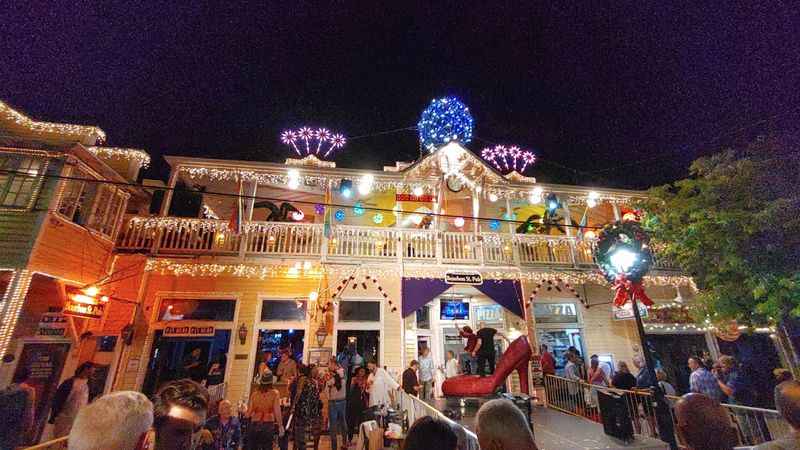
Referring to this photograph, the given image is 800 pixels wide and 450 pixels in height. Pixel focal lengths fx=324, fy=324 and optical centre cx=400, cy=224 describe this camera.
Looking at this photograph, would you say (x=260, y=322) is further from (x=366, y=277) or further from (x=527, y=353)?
(x=527, y=353)

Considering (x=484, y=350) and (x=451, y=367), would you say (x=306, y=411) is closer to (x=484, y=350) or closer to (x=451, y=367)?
(x=484, y=350)

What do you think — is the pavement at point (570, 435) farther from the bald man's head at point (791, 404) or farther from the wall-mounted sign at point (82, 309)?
the wall-mounted sign at point (82, 309)

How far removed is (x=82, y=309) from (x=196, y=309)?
9.25 ft

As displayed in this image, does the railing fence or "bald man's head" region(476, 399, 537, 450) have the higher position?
"bald man's head" region(476, 399, 537, 450)

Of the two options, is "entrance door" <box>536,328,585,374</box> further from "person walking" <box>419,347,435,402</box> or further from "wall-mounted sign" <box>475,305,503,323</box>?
"person walking" <box>419,347,435,402</box>

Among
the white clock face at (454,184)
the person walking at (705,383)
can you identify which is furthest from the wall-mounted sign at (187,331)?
the person walking at (705,383)

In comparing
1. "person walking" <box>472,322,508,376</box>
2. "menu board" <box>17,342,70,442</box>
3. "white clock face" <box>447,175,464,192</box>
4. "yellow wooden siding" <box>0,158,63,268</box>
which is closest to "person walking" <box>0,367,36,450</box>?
"yellow wooden siding" <box>0,158,63,268</box>

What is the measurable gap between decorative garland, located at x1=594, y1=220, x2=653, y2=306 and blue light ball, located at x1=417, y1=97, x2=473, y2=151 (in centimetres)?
894

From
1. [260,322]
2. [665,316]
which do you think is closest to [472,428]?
[260,322]

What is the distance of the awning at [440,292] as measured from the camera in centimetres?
1034

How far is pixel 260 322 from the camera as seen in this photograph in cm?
1070

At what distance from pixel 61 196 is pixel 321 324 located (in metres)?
7.54

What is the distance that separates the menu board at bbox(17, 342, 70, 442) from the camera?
8.09 metres

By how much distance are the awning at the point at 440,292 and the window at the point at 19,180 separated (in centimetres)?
992
